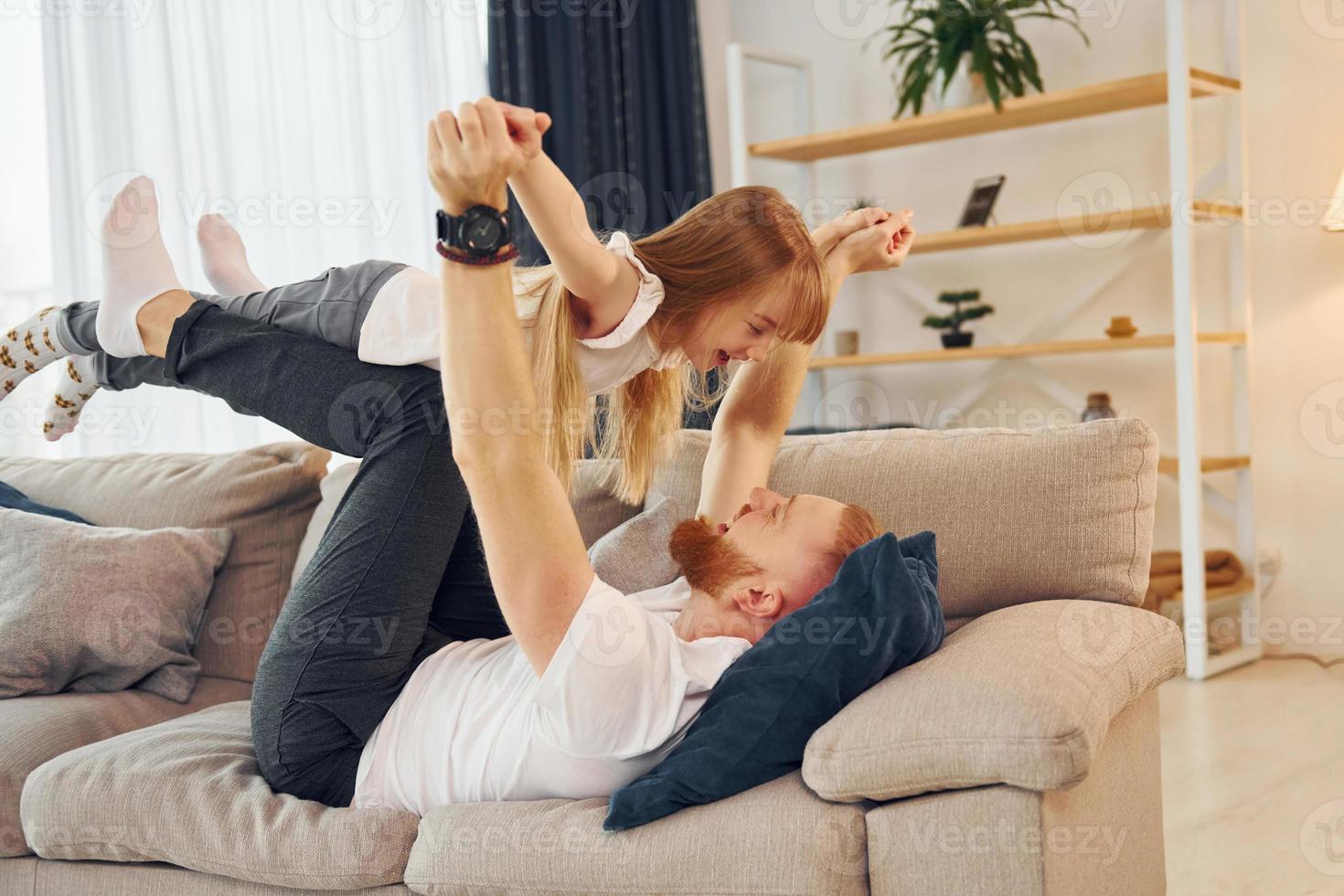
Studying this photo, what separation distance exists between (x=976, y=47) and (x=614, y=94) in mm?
1225

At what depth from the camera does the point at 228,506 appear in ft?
7.69

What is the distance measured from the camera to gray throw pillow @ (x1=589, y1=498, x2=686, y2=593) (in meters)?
1.81

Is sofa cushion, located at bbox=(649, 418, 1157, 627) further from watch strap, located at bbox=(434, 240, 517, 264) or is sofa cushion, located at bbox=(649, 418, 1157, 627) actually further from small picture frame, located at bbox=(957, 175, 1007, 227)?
small picture frame, located at bbox=(957, 175, 1007, 227)

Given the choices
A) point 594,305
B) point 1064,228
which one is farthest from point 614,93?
point 594,305

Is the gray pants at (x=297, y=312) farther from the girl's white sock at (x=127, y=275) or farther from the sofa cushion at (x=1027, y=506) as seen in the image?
the sofa cushion at (x=1027, y=506)

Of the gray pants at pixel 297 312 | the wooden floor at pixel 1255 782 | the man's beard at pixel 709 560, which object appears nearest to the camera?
the man's beard at pixel 709 560

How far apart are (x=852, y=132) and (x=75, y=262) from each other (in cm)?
231

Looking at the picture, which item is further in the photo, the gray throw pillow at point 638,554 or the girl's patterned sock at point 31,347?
the girl's patterned sock at point 31,347

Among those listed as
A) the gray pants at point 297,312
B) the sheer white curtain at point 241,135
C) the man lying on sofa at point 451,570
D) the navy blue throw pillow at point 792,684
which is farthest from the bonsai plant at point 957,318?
the navy blue throw pillow at point 792,684

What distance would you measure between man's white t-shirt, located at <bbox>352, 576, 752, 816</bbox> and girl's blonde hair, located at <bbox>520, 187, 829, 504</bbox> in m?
0.29

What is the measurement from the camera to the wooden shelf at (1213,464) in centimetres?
346

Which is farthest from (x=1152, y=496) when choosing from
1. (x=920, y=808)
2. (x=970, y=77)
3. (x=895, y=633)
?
(x=970, y=77)

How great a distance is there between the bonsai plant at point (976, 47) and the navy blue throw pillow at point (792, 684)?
8.80ft

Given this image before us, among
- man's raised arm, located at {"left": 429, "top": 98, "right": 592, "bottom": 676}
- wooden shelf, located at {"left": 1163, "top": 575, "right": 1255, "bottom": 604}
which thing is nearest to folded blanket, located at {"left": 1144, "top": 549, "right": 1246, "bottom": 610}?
wooden shelf, located at {"left": 1163, "top": 575, "right": 1255, "bottom": 604}
